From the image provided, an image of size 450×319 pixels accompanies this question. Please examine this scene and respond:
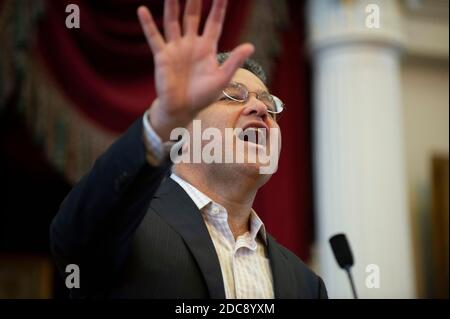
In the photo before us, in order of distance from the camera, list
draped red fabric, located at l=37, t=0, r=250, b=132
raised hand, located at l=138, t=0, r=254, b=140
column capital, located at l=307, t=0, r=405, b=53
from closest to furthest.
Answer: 1. raised hand, located at l=138, t=0, r=254, b=140
2. draped red fabric, located at l=37, t=0, r=250, b=132
3. column capital, located at l=307, t=0, r=405, b=53

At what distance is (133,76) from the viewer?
10.2 feet

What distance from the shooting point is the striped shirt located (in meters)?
1.35

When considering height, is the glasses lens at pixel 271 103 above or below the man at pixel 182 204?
above

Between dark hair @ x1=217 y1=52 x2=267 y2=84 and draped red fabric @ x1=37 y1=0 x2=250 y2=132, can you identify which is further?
draped red fabric @ x1=37 y1=0 x2=250 y2=132

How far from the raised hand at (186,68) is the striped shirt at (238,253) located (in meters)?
0.36

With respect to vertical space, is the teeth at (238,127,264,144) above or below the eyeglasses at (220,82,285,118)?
below

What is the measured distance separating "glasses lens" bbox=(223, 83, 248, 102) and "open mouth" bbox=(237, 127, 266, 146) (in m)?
0.09

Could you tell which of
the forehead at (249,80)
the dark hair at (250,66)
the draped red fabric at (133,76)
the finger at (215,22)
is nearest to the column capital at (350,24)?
the draped red fabric at (133,76)

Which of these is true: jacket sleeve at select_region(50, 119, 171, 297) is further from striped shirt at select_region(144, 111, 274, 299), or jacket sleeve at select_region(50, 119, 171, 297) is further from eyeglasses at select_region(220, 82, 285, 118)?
eyeglasses at select_region(220, 82, 285, 118)

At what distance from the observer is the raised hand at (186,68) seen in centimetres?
105

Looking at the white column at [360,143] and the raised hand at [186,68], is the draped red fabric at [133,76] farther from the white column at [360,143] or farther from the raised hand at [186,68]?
the raised hand at [186,68]

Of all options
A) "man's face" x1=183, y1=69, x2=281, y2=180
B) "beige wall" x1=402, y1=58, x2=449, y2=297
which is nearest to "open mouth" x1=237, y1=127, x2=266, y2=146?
"man's face" x1=183, y1=69, x2=281, y2=180

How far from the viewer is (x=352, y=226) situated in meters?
3.25
